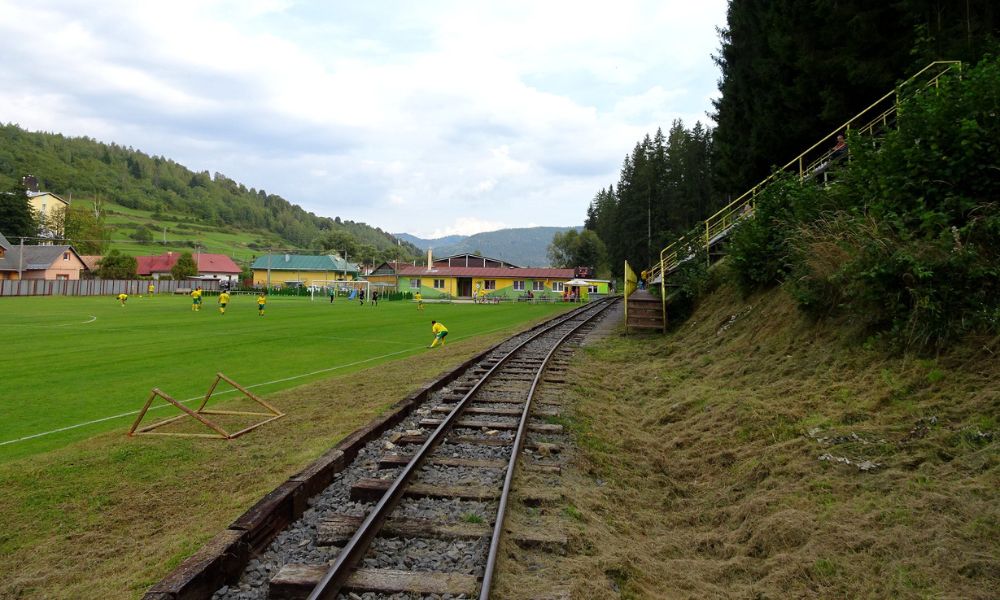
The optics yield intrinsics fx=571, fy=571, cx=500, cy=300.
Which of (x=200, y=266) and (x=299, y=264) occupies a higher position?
(x=299, y=264)

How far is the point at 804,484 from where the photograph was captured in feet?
18.7

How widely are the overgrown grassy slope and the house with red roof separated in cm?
10404

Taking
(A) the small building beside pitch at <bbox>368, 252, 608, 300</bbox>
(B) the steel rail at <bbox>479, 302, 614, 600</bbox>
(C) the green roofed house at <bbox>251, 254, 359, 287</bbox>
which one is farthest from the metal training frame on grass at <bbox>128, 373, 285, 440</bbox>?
(C) the green roofed house at <bbox>251, 254, 359, 287</bbox>

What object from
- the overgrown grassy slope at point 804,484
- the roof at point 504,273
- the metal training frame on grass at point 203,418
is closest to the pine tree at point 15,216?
the roof at point 504,273

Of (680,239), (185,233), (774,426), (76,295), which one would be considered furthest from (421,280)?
(185,233)

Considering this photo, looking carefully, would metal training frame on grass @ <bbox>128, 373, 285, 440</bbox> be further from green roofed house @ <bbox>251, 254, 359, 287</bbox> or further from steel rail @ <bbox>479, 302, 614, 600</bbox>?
green roofed house @ <bbox>251, 254, 359, 287</bbox>

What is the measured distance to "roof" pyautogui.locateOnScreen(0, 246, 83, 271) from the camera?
7162 centimetres

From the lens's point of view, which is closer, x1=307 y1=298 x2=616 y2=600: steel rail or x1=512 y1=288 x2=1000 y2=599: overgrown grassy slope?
x1=307 y1=298 x2=616 y2=600: steel rail

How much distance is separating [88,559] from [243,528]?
1413mm

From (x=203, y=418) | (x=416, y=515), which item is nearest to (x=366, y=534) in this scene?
(x=416, y=515)

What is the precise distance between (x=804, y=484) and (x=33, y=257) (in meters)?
97.1

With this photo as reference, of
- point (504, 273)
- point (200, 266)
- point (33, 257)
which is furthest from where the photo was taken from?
point (200, 266)

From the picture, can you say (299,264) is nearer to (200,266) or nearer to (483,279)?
(200,266)

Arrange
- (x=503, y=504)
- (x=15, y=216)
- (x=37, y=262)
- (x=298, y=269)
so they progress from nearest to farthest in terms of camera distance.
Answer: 1. (x=503, y=504)
2. (x=37, y=262)
3. (x=15, y=216)
4. (x=298, y=269)
